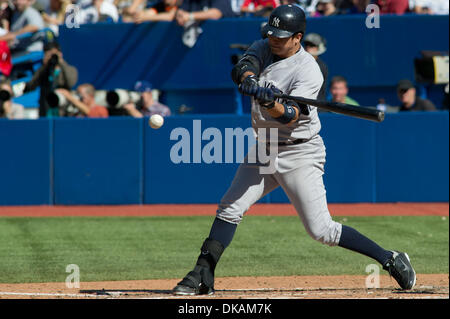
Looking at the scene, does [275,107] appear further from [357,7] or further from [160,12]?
[160,12]

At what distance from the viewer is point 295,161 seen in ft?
18.1

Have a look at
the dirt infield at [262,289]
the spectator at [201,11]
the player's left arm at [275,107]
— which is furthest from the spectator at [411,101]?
the player's left arm at [275,107]

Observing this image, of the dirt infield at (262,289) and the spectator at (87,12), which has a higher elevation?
the spectator at (87,12)

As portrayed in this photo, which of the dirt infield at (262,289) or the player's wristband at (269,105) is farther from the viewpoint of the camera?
the dirt infield at (262,289)

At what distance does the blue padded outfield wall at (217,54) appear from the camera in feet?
41.4

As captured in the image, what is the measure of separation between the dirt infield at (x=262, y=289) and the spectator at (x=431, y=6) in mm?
7473

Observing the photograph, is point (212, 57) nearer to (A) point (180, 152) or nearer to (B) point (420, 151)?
(A) point (180, 152)

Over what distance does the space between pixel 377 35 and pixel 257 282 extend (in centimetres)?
702

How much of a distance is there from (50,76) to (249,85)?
741cm

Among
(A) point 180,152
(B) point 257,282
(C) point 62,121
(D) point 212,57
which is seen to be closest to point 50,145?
(C) point 62,121

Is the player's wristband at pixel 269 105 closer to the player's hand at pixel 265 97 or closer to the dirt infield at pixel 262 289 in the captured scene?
the player's hand at pixel 265 97

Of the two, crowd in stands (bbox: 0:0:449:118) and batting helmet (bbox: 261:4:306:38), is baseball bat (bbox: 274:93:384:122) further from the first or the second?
crowd in stands (bbox: 0:0:449:118)

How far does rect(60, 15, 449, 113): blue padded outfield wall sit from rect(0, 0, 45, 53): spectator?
54 centimetres

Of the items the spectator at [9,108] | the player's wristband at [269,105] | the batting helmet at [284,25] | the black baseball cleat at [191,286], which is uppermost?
the batting helmet at [284,25]
